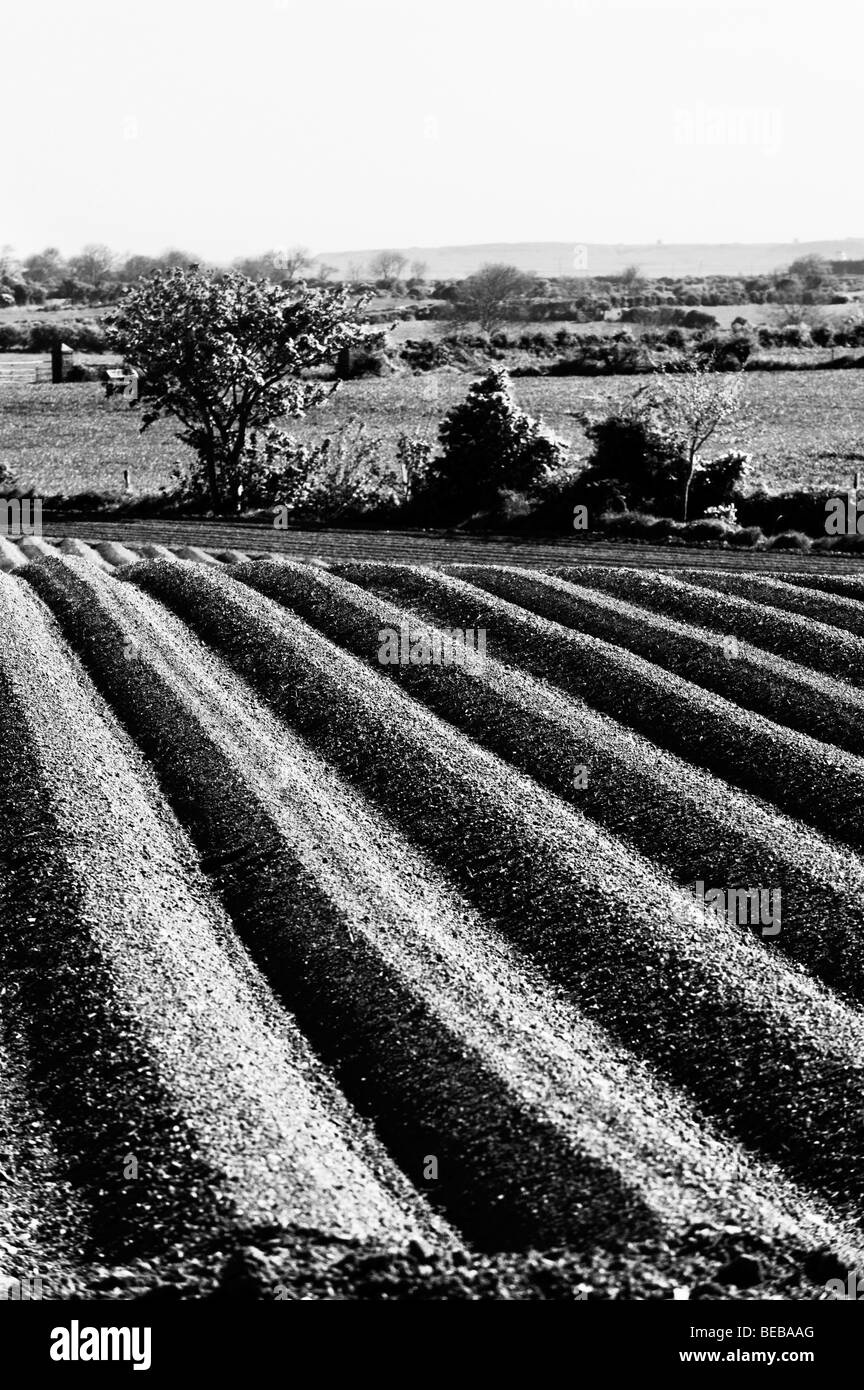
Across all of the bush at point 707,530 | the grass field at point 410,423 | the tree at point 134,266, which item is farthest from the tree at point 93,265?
the bush at point 707,530

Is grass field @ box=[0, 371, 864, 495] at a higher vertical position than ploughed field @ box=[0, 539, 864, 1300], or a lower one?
higher

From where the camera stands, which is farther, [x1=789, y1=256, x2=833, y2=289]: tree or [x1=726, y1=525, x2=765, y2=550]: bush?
[x1=789, y1=256, x2=833, y2=289]: tree

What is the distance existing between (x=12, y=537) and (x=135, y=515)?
168 inches

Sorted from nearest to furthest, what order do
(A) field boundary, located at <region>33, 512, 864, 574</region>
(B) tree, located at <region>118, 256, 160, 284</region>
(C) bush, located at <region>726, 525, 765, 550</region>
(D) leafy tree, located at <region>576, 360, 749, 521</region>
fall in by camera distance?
(A) field boundary, located at <region>33, 512, 864, 574</region>, (C) bush, located at <region>726, 525, 765, 550</region>, (D) leafy tree, located at <region>576, 360, 749, 521</region>, (B) tree, located at <region>118, 256, 160, 284</region>

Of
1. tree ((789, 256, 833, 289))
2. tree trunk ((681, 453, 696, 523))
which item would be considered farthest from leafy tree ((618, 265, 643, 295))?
tree trunk ((681, 453, 696, 523))

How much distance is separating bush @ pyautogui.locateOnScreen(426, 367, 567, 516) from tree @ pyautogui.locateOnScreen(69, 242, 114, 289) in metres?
111

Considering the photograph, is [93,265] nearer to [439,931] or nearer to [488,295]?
[488,295]

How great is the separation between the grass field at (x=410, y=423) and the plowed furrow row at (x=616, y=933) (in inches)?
790

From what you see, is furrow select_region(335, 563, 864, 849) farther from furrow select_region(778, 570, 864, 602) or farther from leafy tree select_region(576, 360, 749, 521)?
leafy tree select_region(576, 360, 749, 521)

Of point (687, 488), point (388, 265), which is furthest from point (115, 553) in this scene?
point (388, 265)

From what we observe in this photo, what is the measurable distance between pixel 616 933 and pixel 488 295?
3507 inches

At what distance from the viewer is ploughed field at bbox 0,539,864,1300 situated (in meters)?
8.85
